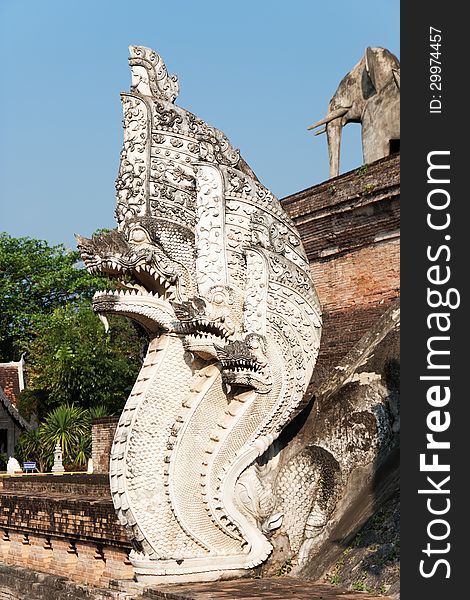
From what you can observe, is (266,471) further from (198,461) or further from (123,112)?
(123,112)

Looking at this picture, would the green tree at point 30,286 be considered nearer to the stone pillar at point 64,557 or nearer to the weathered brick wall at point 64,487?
the weathered brick wall at point 64,487

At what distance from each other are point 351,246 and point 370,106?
3.06 m

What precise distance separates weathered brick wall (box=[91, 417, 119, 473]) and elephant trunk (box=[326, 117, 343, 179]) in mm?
4681

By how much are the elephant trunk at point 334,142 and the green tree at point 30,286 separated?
2352 centimetres

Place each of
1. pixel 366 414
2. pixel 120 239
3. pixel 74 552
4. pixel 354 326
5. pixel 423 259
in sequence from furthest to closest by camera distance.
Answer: pixel 354 326
pixel 74 552
pixel 366 414
pixel 120 239
pixel 423 259

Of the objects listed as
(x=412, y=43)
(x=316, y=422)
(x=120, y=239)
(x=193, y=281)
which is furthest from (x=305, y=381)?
(x=412, y=43)

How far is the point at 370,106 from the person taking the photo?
13383 mm

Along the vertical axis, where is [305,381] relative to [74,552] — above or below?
above

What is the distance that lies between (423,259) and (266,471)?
2.85 meters

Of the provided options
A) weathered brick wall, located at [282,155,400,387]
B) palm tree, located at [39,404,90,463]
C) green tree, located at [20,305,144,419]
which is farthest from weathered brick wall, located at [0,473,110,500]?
green tree, located at [20,305,144,419]

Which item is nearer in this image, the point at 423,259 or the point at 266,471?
the point at 423,259

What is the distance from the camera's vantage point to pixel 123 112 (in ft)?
25.6

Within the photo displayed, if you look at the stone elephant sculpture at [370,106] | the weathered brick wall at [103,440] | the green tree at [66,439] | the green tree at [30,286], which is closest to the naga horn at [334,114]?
the stone elephant sculpture at [370,106]

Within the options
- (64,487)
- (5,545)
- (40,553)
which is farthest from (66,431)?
(40,553)
